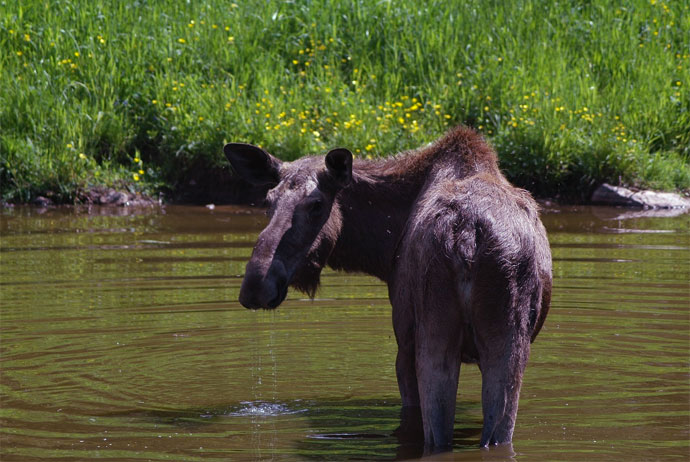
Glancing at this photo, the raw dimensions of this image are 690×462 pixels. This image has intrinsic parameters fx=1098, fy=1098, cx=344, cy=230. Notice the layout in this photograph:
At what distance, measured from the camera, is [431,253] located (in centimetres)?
493

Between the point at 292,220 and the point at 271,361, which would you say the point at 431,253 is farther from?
the point at 271,361

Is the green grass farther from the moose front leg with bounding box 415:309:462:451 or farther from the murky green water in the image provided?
the moose front leg with bounding box 415:309:462:451

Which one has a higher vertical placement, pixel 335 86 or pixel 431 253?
pixel 431 253

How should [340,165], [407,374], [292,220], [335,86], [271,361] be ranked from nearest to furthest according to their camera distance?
[292,220] → [340,165] → [407,374] → [271,361] → [335,86]

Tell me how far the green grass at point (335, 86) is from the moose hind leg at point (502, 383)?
31.1 feet

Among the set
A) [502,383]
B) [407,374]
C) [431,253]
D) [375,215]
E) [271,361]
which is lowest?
[271,361]

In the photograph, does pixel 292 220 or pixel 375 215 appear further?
pixel 375 215

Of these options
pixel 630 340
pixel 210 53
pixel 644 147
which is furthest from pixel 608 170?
pixel 630 340

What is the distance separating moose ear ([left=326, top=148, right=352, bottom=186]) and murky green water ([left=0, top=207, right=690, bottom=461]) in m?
1.34

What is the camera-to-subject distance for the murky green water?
5.62 meters

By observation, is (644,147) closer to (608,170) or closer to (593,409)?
(608,170)

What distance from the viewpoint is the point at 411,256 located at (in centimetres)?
519

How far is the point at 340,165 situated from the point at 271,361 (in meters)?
2.17

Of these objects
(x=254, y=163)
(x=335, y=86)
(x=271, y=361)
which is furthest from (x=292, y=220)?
(x=335, y=86)
